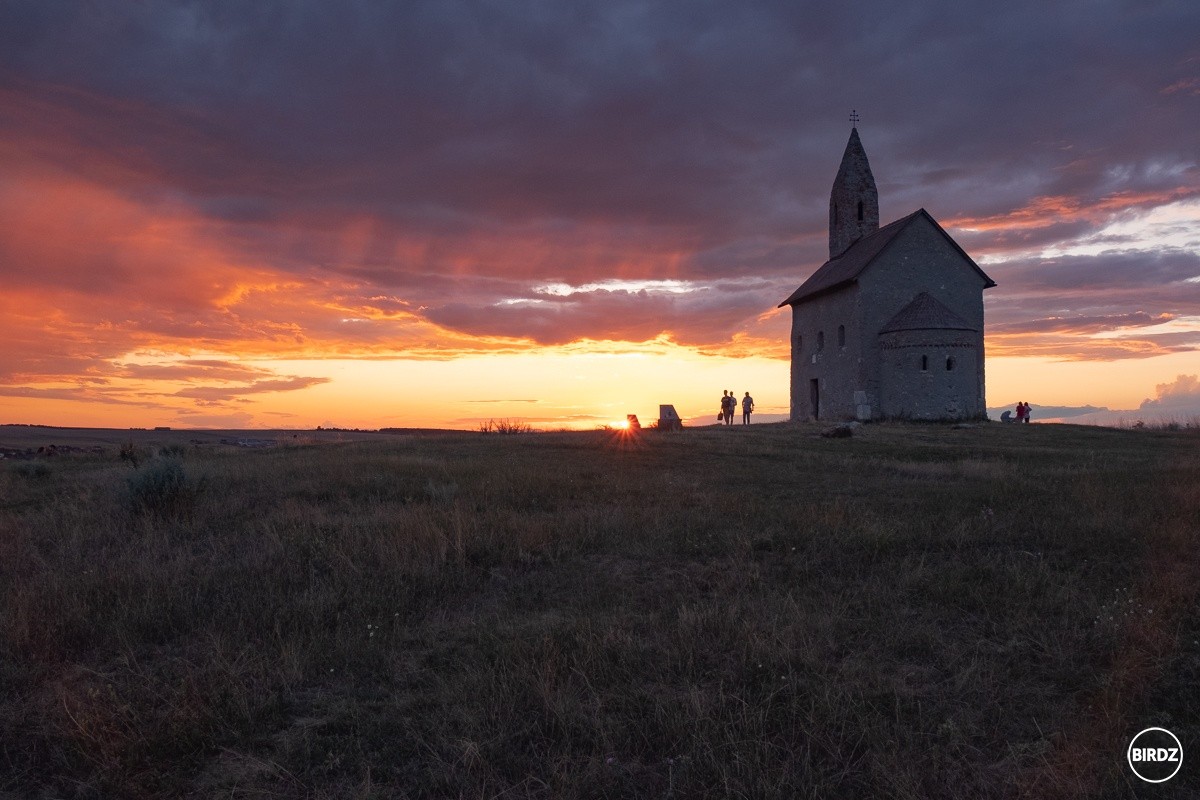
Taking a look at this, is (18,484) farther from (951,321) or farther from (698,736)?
(951,321)

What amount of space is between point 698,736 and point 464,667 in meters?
1.80

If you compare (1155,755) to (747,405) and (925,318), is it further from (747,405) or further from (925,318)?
(747,405)

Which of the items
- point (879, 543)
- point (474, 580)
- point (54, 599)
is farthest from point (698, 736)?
point (54, 599)

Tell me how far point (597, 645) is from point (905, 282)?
3202 cm

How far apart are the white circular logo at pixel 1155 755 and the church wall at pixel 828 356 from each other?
30.2 metres

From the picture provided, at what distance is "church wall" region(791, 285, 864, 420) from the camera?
33.3 metres

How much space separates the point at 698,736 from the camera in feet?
13.0

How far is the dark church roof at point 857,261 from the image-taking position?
32.1m

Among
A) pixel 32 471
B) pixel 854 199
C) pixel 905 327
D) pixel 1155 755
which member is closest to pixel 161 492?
pixel 32 471

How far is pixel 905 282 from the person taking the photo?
3262 cm

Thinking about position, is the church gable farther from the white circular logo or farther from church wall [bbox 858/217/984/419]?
the white circular logo

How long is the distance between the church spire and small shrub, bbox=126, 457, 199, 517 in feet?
118

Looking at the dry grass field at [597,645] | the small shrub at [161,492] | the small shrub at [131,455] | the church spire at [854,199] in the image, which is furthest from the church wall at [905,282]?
the small shrub at [161,492]

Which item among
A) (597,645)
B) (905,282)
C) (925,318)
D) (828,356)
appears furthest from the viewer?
(828,356)
